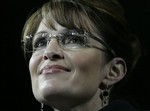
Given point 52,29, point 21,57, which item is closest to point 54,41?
point 52,29

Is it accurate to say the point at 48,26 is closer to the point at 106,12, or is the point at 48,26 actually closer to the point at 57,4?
the point at 57,4

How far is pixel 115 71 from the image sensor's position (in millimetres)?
1666

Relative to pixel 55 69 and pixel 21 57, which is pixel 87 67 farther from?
pixel 21 57

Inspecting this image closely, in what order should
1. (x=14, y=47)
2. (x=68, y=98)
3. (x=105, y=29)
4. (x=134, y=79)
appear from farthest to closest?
(x=14, y=47)
(x=134, y=79)
(x=105, y=29)
(x=68, y=98)

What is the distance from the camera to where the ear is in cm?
164

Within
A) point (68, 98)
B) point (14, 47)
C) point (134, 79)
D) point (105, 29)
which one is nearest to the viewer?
point (68, 98)

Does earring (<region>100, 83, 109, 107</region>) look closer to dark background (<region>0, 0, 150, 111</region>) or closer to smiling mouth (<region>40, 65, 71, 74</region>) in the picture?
smiling mouth (<region>40, 65, 71, 74</region>)

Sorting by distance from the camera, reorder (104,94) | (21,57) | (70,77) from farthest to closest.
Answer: (21,57) → (104,94) → (70,77)

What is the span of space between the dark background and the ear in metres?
0.44

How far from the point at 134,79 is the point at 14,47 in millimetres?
671

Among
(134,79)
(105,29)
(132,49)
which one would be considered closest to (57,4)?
(105,29)

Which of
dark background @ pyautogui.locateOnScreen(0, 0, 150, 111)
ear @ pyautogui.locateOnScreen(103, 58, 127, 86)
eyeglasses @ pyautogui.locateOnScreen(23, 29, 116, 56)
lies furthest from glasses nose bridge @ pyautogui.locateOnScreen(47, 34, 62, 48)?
dark background @ pyautogui.locateOnScreen(0, 0, 150, 111)

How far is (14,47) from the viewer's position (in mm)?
2381

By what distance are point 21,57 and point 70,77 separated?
2.97 feet
